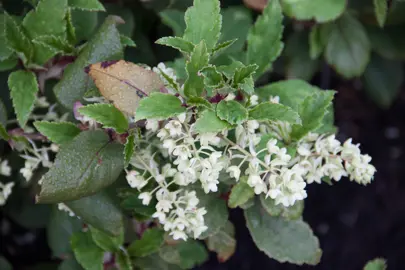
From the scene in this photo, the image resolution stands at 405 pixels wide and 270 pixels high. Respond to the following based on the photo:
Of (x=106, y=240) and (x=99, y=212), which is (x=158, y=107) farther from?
(x=106, y=240)

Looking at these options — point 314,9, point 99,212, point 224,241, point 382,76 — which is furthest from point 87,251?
point 382,76

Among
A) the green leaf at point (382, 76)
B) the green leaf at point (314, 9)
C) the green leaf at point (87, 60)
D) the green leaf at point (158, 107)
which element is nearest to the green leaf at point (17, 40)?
the green leaf at point (87, 60)

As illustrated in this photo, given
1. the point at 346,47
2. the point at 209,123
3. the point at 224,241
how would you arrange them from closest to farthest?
the point at 209,123 → the point at 224,241 → the point at 346,47

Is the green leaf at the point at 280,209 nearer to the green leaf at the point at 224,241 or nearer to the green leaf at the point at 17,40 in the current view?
the green leaf at the point at 224,241

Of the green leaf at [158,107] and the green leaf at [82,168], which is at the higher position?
the green leaf at [158,107]

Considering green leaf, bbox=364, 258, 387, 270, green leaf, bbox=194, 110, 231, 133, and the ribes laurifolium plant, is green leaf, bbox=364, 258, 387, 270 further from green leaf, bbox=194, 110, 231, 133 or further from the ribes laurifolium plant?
green leaf, bbox=194, 110, 231, 133

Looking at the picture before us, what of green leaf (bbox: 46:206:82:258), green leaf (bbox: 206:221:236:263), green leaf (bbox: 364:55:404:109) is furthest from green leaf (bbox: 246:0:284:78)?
green leaf (bbox: 364:55:404:109)
